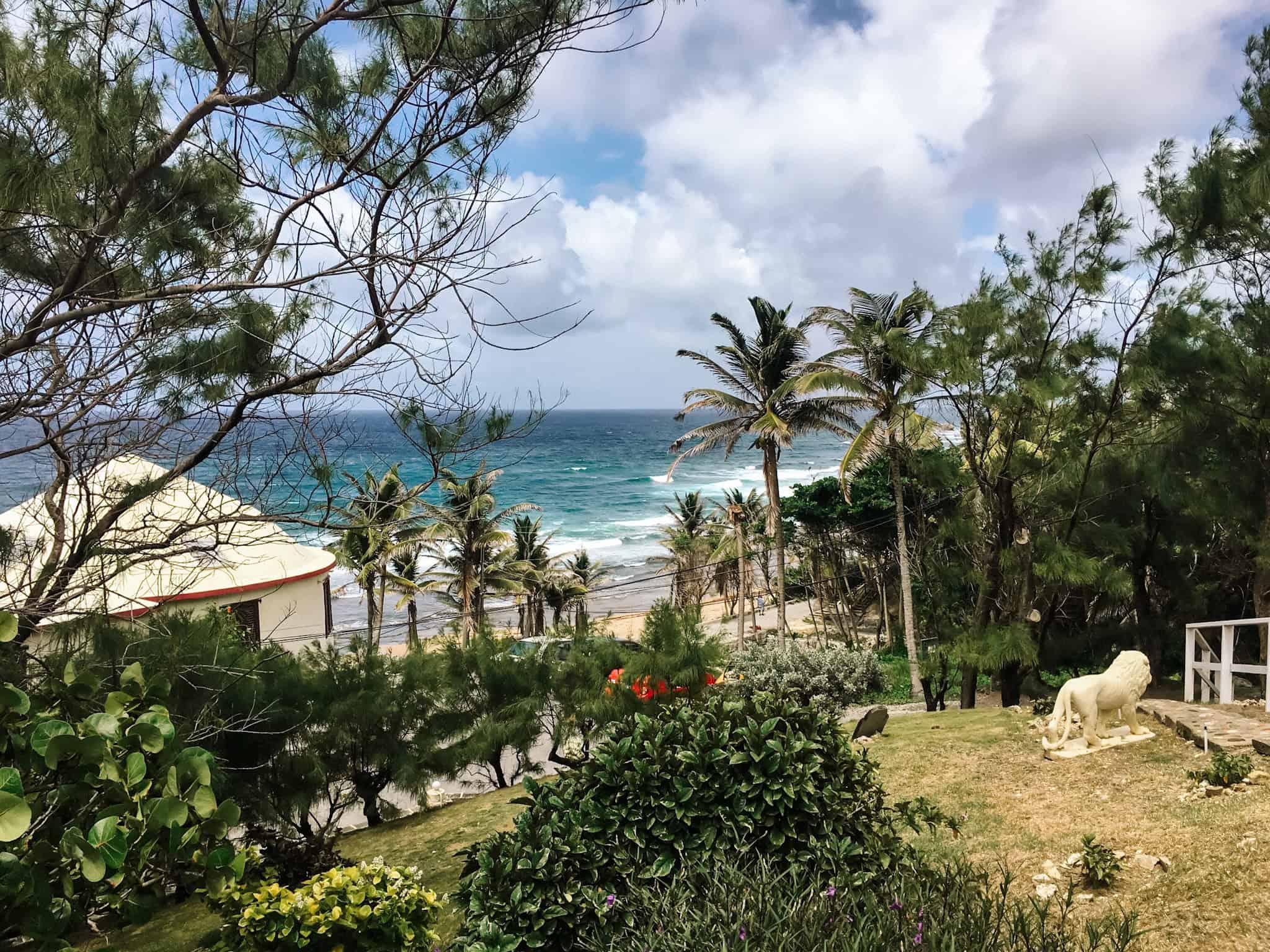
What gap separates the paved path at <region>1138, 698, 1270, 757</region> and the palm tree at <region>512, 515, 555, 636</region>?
22.5 meters

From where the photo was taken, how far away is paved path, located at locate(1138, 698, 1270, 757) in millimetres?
6734

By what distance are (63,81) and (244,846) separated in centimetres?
429

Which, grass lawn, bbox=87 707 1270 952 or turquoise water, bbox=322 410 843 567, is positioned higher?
turquoise water, bbox=322 410 843 567

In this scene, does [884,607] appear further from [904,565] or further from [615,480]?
[615,480]

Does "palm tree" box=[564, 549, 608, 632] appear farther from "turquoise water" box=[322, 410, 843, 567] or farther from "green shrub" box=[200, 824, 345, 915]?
"green shrub" box=[200, 824, 345, 915]

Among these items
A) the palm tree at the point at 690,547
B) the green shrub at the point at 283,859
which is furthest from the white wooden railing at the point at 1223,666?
the palm tree at the point at 690,547

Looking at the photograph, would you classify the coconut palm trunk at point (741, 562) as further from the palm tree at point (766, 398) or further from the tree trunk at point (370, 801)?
the tree trunk at point (370, 801)

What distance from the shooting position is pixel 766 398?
2000 centimetres

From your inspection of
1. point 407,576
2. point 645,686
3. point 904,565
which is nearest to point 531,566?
point 407,576

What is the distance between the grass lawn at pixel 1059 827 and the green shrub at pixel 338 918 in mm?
690

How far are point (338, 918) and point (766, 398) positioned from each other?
17092 mm

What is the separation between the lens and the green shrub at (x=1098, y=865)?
443 cm

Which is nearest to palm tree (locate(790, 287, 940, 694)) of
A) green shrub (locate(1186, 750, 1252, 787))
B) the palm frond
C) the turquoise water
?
the palm frond

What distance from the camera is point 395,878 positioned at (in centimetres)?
420
